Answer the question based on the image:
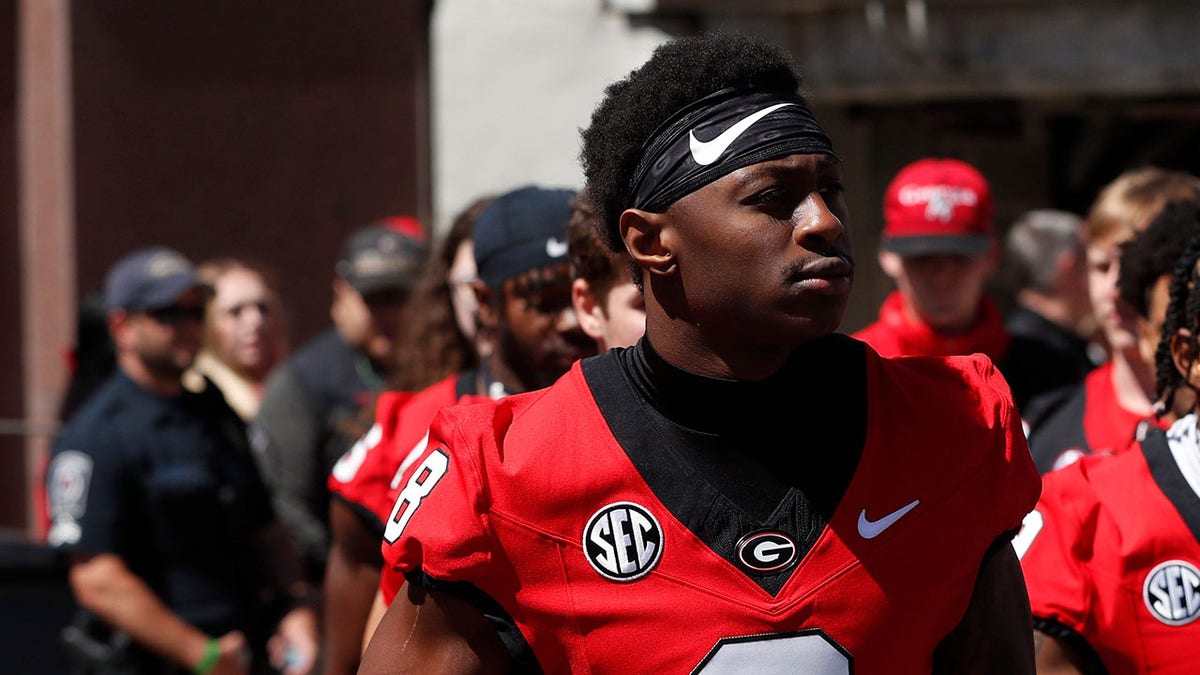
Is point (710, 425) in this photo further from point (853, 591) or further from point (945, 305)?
point (945, 305)

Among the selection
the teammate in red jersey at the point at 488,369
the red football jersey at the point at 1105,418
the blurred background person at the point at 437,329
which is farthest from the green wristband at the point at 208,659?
the red football jersey at the point at 1105,418

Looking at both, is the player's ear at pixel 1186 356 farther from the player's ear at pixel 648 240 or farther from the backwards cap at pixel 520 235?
the backwards cap at pixel 520 235

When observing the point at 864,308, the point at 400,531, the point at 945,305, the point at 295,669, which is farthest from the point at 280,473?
the point at 400,531

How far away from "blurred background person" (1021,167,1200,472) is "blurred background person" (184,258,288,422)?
3.91 metres

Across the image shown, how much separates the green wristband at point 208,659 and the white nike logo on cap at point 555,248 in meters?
2.55

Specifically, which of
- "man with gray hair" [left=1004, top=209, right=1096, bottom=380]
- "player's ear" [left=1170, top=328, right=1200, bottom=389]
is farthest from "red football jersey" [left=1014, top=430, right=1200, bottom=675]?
"man with gray hair" [left=1004, top=209, right=1096, bottom=380]

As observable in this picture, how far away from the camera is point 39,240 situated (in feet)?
29.4

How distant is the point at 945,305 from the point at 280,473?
2.65m

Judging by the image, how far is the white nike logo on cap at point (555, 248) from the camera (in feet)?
11.5

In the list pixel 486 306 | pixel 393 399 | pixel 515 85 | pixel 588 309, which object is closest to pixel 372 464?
pixel 393 399

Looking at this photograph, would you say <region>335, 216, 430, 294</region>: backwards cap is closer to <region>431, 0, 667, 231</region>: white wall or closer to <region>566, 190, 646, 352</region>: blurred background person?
<region>431, 0, 667, 231</region>: white wall

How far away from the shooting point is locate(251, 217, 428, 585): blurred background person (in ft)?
20.6

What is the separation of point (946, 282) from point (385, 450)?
2204 millimetres

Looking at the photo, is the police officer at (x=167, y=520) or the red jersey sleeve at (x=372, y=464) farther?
the police officer at (x=167, y=520)
